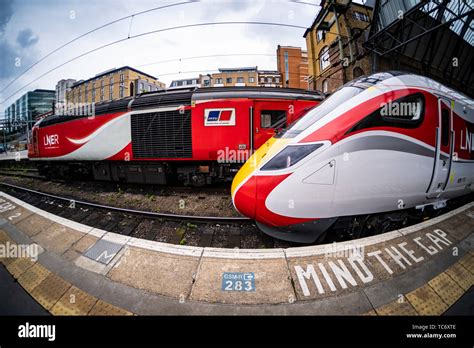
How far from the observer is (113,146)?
631cm

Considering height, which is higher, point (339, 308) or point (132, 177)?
point (132, 177)

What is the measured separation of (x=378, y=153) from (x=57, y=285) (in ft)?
14.9

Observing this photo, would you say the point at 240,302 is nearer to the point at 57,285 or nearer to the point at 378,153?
the point at 57,285

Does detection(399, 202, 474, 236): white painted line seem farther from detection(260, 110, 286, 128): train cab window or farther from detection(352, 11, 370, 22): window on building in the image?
detection(352, 11, 370, 22): window on building

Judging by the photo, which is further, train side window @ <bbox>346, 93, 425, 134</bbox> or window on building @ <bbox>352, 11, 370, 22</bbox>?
window on building @ <bbox>352, 11, 370, 22</bbox>

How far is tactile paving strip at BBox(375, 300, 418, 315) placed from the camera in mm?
1834

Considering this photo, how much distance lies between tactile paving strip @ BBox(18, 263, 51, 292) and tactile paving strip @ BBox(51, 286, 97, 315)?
0.61 metres

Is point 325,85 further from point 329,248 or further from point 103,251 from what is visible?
point 103,251

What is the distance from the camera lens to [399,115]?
2668mm

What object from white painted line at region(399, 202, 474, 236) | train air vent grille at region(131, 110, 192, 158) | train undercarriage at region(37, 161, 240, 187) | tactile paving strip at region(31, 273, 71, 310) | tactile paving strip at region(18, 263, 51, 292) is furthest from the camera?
train undercarriage at region(37, 161, 240, 187)

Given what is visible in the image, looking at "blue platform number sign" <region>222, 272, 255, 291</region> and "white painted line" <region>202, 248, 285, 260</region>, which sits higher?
"white painted line" <region>202, 248, 285, 260</region>

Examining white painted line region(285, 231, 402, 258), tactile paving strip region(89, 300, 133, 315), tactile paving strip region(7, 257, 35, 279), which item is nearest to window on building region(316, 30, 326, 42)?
white painted line region(285, 231, 402, 258)

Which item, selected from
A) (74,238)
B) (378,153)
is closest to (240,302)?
(378,153)

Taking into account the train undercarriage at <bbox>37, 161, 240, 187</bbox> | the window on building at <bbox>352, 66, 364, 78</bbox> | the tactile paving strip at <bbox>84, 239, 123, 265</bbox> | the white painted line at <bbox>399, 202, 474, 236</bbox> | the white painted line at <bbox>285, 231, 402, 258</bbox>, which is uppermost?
the window on building at <bbox>352, 66, 364, 78</bbox>
